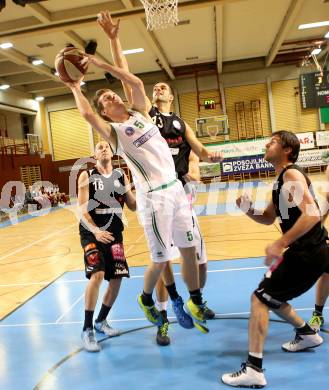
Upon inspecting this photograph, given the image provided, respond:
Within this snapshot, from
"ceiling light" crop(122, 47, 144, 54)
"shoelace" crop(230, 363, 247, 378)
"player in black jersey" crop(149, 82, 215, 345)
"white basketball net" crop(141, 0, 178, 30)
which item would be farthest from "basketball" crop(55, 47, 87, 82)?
"ceiling light" crop(122, 47, 144, 54)

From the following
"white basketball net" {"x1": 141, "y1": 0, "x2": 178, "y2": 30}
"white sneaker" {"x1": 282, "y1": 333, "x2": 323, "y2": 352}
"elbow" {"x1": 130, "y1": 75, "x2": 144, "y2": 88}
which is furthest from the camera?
"white basketball net" {"x1": 141, "y1": 0, "x2": 178, "y2": 30}

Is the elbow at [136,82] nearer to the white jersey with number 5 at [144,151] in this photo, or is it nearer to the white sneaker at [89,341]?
the white jersey with number 5 at [144,151]

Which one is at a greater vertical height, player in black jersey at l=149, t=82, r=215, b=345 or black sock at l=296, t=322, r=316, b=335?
player in black jersey at l=149, t=82, r=215, b=345

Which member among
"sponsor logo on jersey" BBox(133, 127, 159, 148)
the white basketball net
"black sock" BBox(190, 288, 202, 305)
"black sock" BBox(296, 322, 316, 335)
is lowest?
"black sock" BBox(296, 322, 316, 335)

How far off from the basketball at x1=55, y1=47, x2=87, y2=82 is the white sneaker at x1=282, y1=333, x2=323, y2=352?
2806 mm

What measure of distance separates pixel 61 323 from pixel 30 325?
34 centimetres

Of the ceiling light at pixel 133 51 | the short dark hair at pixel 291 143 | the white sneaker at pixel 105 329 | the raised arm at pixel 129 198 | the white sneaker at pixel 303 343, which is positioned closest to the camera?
the short dark hair at pixel 291 143

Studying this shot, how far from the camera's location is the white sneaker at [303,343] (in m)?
3.60

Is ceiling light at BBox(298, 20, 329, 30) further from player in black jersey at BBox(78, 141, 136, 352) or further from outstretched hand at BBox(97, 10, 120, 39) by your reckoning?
outstretched hand at BBox(97, 10, 120, 39)

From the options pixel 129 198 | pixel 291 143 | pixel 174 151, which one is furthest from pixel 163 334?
pixel 291 143

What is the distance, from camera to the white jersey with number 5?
3.47 metres

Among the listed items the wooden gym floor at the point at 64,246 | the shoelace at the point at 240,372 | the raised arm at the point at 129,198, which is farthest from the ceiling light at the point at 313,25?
the shoelace at the point at 240,372

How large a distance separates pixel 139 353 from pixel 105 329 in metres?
0.60

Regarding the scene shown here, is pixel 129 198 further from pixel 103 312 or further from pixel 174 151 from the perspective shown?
pixel 103 312
